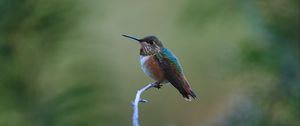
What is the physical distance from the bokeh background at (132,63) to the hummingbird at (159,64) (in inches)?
71.5

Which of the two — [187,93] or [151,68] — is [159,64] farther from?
[187,93]

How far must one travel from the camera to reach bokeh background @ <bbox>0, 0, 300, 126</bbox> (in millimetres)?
6234

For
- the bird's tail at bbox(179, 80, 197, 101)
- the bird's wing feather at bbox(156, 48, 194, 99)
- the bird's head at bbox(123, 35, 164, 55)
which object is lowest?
the bird's tail at bbox(179, 80, 197, 101)

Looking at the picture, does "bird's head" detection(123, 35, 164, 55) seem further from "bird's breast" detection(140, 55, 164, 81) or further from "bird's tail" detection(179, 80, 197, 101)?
"bird's tail" detection(179, 80, 197, 101)

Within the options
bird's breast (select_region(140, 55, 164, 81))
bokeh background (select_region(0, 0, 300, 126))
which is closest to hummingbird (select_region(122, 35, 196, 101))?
bird's breast (select_region(140, 55, 164, 81))

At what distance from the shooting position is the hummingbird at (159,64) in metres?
4.24

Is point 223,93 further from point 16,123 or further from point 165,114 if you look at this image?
point 16,123

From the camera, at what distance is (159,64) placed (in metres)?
4.45

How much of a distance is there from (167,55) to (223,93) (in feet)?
17.7

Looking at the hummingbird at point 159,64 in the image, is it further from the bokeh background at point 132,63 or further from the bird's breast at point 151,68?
the bokeh background at point 132,63

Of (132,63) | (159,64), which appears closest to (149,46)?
(159,64)

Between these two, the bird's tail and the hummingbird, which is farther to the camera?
the hummingbird

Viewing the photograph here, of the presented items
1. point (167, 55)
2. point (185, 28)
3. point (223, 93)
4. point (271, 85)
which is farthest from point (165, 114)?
point (167, 55)

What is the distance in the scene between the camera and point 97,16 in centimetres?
745
